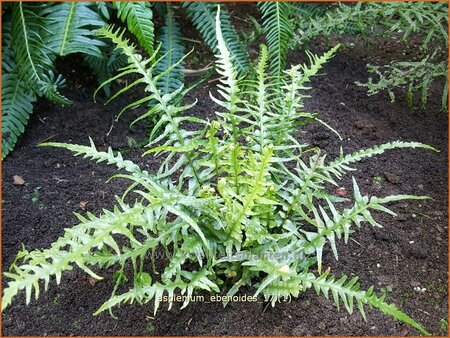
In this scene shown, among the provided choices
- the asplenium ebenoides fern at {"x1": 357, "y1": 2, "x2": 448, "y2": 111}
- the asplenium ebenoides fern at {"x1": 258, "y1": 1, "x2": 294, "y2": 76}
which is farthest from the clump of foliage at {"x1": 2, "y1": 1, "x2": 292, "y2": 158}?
the asplenium ebenoides fern at {"x1": 357, "y1": 2, "x2": 448, "y2": 111}

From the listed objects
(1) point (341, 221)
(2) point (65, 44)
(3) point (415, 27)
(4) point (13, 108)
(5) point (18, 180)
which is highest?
(3) point (415, 27)

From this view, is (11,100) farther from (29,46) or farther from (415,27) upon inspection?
(415,27)

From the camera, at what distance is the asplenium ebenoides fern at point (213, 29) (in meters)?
2.29

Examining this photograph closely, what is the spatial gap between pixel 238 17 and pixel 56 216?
1438mm

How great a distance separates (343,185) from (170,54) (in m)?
0.89

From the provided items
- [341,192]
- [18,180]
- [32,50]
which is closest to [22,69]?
[32,50]

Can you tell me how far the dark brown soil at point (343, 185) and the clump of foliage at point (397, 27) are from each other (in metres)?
0.15

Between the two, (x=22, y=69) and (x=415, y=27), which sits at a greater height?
(x=415, y=27)

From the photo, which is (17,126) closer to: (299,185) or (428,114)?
(299,185)

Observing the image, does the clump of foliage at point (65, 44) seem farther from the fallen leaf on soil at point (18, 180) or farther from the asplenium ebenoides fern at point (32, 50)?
the fallen leaf on soil at point (18, 180)

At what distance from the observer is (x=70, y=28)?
6.82 feet

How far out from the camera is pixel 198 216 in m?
1.51

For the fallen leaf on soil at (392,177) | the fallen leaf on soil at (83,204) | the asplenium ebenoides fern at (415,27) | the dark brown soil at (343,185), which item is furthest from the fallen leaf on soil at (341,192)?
the fallen leaf on soil at (83,204)

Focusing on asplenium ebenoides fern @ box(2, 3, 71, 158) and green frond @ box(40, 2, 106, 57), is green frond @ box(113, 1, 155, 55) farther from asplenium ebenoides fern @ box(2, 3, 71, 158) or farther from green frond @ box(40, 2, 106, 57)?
asplenium ebenoides fern @ box(2, 3, 71, 158)
